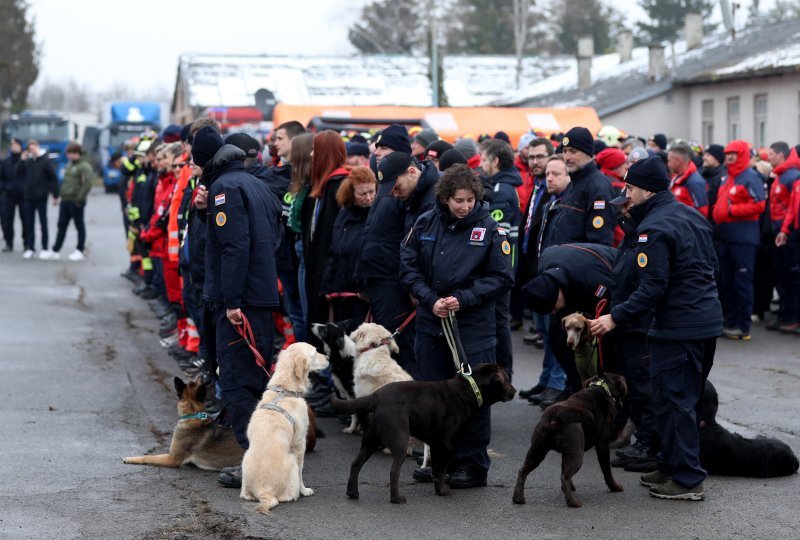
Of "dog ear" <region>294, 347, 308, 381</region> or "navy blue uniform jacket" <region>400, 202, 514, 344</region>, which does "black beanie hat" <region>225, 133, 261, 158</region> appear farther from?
"dog ear" <region>294, 347, 308, 381</region>

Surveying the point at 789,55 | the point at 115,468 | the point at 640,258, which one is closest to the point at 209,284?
the point at 115,468

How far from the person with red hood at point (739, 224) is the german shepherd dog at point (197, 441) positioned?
7.40 metres

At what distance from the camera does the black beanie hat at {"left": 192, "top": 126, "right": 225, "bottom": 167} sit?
24.3 ft

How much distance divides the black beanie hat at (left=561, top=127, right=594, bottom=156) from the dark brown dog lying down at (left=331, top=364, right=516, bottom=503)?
2.80 metres

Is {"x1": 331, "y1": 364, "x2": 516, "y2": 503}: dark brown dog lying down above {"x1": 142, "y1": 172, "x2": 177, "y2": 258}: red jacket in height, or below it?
below

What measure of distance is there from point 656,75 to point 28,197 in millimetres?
21745

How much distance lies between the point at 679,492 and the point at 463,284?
175cm

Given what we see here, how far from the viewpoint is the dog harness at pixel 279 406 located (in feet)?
→ 21.9

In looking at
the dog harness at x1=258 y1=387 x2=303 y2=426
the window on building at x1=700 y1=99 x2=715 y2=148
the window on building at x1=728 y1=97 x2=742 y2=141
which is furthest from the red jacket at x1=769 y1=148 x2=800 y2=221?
the window on building at x1=700 y1=99 x2=715 y2=148

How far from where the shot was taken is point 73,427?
8.70 metres

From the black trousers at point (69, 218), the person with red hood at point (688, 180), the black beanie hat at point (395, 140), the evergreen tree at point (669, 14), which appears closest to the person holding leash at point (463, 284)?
the black beanie hat at point (395, 140)

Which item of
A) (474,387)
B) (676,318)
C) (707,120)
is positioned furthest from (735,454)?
(707,120)

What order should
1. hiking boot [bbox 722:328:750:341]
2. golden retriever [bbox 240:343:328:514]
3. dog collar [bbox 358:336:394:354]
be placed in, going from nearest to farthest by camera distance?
golden retriever [bbox 240:343:328:514], dog collar [bbox 358:336:394:354], hiking boot [bbox 722:328:750:341]

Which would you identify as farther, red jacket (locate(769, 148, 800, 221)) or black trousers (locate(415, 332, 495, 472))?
red jacket (locate(769, 148, 800, 221))
